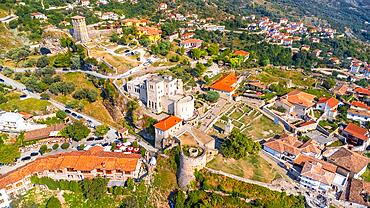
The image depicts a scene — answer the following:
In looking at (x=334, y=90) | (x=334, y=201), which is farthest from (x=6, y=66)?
(x=334, y=90)

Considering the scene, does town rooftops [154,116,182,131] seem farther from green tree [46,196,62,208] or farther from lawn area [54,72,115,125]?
green tree [46,196,62,208]

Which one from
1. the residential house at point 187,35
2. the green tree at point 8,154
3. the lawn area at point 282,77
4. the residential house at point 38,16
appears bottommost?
the lawn area at point 282,77

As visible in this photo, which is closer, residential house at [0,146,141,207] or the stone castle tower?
residential house at [0,146,141,207]

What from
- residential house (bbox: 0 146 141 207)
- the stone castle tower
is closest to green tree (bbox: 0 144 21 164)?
residential house (bbox: 0 146 141 207)

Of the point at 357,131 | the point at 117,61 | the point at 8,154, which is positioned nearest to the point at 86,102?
the point at 117,61

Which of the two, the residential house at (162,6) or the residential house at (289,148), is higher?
the residential house at (162,6)

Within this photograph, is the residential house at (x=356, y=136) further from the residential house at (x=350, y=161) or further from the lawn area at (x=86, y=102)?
the lawn area at (x=86, y=102)

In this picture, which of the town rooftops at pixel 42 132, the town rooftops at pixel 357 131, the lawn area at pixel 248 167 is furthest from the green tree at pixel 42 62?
the town rooftops at pixel 357 131
